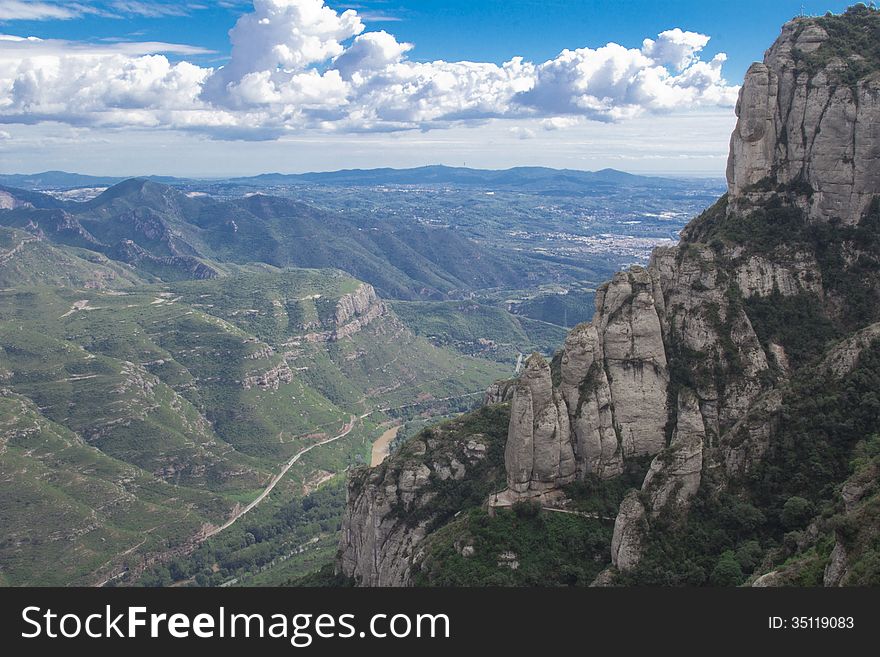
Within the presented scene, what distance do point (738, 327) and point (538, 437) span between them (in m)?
25.9

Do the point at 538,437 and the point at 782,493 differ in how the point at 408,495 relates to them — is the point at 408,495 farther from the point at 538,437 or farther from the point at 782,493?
the point at 782,493

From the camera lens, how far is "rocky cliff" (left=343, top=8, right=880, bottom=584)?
71.8 meters

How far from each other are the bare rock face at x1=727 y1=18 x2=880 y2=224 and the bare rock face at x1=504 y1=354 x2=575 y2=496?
44.6m

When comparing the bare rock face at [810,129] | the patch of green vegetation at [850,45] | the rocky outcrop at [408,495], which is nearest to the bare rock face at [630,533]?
the rocky outcrop at [408,495]

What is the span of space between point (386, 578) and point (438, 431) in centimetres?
2250

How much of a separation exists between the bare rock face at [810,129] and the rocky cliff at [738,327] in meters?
0.17

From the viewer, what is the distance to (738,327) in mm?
86125

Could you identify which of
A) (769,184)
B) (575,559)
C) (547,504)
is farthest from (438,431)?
(769,184)

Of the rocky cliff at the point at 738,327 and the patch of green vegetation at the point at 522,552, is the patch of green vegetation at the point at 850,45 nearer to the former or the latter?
the rocky cliff at the point at 738,327

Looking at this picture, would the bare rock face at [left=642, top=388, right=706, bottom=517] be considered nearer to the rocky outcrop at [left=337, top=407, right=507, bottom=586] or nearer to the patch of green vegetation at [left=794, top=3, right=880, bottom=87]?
the rocky outcrop at [left=337, top=407, right=507, bottom=586]

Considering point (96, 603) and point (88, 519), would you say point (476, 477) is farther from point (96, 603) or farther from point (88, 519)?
point (88, 519)

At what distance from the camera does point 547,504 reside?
80.4 metres

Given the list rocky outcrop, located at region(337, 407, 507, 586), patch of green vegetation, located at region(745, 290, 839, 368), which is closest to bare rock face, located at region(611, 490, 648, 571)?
rocky outcrop, located at region(337, 407, 507, 586)

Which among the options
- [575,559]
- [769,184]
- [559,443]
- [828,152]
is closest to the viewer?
[575,559]
